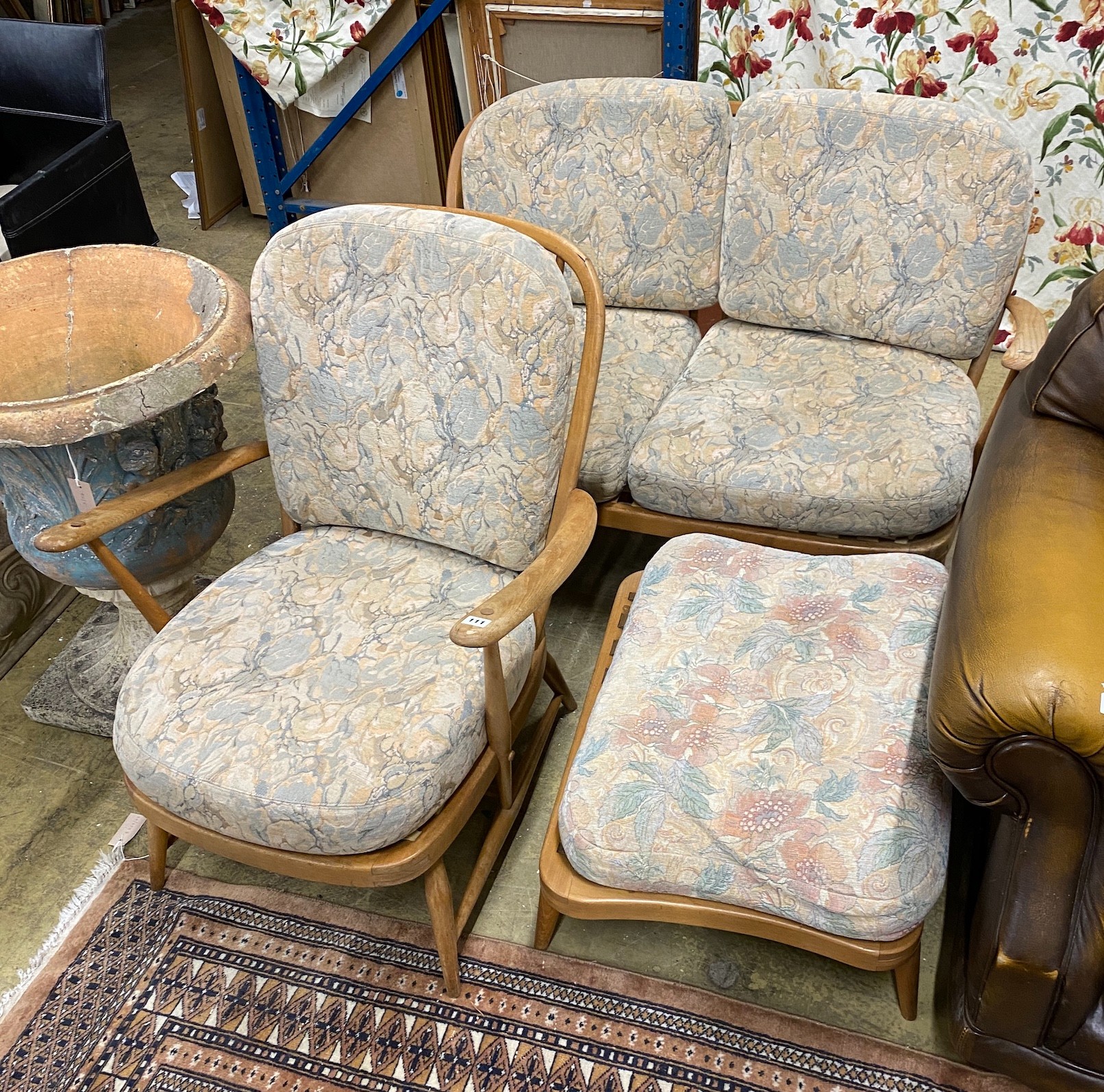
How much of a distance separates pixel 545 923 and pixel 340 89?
264 cm

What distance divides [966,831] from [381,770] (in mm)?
1001

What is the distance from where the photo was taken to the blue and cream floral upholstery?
1353mm

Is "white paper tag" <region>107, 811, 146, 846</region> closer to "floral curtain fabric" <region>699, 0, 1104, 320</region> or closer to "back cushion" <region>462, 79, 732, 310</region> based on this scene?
"back cushion" <region>462, 79, 732, 310</region>

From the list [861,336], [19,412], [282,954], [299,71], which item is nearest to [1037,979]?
[282,954]

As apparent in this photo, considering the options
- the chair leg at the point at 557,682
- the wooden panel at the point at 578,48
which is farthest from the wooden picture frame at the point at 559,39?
the chair leg at the point at 557,682

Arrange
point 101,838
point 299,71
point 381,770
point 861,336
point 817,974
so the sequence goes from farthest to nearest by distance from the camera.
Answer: point 299,71
point 861,336
point 101,838
point 817,974
point 381,770

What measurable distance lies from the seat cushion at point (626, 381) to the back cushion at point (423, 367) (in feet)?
0.99

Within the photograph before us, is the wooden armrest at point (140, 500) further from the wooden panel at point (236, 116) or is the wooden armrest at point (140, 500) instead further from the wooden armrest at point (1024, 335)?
the wooden panel at point (236, 116)

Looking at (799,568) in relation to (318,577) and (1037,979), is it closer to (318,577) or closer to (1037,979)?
(1037,979)

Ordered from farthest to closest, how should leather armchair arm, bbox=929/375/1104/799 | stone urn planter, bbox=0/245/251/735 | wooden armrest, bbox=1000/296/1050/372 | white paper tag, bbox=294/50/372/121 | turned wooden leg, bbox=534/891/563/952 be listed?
white paper tag, bbox=294/50/372/121 < wooden armrest, bbox=1000/296/1050/372 < stone urn planter, bbox=0/245/251/735 < turned wooden leg, bbox=534/891/563/952 < leather armchair arm, bbox=929/375/1104/799

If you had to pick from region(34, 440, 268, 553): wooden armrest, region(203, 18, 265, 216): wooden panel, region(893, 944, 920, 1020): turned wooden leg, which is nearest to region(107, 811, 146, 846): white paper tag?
region(34, 440, 268, 553): wooden armrest

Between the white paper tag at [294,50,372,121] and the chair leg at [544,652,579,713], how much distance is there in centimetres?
211

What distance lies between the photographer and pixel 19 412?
1.43 meters

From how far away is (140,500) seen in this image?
152 centimetres
